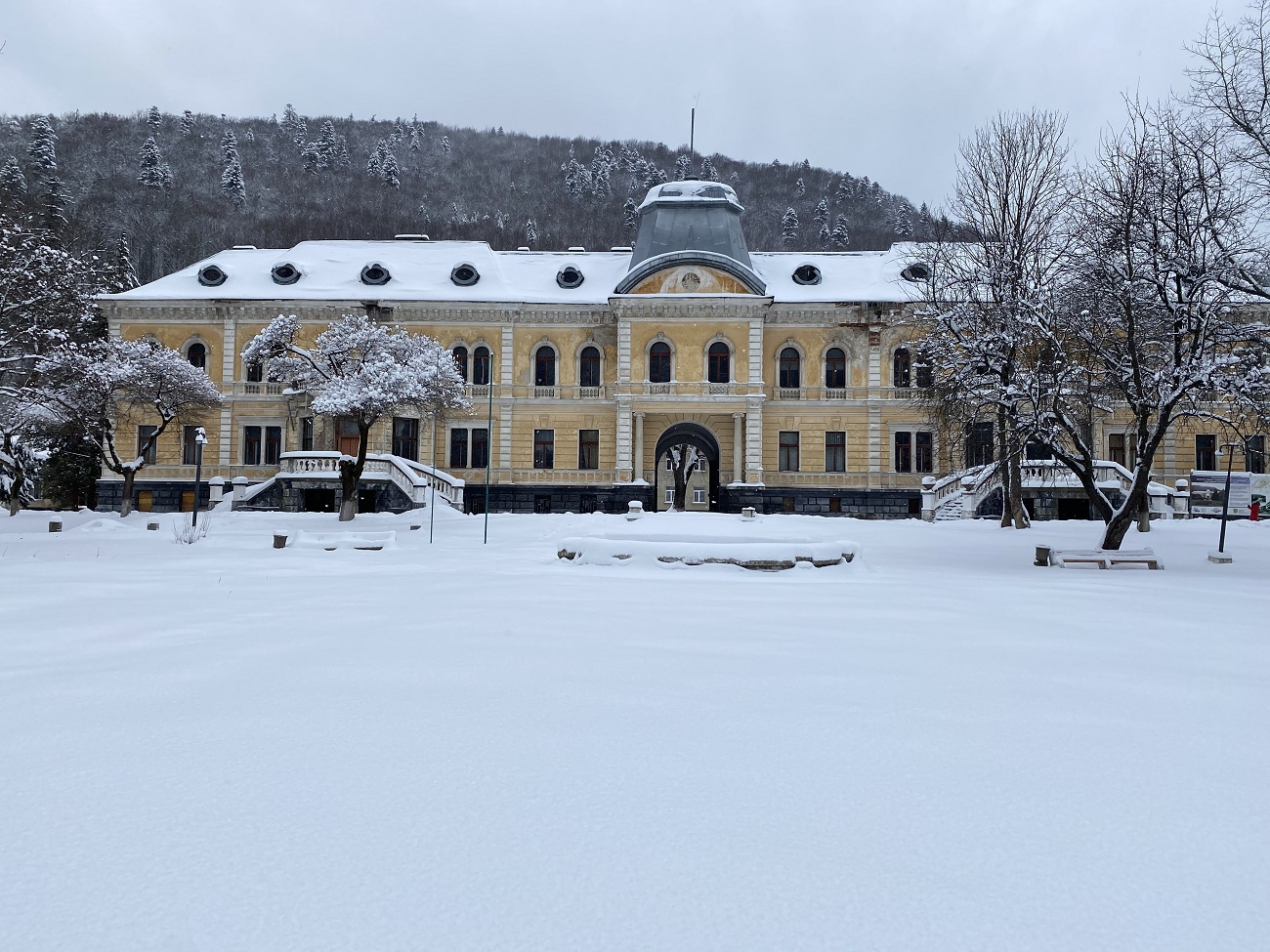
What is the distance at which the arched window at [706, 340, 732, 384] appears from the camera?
3709 cm

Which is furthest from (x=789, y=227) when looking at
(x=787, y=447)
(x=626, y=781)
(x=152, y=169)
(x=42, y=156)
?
(x=626, y=781)

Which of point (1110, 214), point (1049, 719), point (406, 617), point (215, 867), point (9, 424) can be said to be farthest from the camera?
point (9, 424)

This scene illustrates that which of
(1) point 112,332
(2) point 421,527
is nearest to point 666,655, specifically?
(2) point 421,527

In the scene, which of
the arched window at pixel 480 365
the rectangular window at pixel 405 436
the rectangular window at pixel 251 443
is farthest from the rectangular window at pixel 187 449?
the arched window at pixel 480 365

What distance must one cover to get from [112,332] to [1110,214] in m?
39.3

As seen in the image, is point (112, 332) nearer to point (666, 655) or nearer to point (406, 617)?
point (406, 617)

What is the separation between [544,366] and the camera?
3884 cm

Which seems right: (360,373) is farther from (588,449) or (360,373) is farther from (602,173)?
(602,173)

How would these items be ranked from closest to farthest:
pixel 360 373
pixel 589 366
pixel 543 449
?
pixel 360 373
pixel 543 449
pixel 589 366

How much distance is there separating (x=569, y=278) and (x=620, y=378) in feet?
20.4

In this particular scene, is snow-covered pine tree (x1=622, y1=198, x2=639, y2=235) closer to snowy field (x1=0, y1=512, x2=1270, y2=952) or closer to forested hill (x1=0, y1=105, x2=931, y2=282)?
forested hill (x1=0, y1=105, x2=931, y2=282)

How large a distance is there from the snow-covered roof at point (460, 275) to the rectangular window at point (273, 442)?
6011mm

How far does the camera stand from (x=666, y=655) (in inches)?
272

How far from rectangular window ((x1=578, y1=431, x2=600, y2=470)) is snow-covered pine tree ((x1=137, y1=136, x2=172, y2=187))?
90209mm
